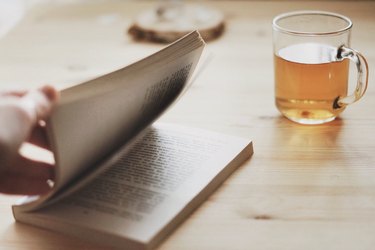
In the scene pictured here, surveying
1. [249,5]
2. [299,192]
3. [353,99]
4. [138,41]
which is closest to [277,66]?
[353,99]

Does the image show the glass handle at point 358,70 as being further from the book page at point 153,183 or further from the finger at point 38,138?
the finger at point 38,138

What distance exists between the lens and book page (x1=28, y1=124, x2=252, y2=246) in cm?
68

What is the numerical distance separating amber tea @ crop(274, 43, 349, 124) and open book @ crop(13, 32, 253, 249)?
0.12 meters

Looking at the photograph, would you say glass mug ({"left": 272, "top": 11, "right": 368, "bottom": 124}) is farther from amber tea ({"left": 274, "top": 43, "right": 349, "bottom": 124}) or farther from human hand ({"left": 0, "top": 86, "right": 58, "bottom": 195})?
human hand ({"left": 0, "top": 86, "right": 58, "bottom": 195})

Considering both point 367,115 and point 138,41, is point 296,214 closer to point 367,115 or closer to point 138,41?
point 367,115

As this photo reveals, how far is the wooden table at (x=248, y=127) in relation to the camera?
683 mm

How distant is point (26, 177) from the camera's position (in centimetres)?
72

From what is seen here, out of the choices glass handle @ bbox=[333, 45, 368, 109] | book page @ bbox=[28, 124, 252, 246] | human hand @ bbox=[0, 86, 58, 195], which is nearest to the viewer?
human hand @ bbox=[0, 86, 58, 195]

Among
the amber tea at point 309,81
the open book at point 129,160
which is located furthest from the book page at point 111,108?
the amber tea at point 309,81

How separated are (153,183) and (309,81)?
11.5 inches

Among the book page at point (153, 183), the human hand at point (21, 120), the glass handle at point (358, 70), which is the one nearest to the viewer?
the human hand at point (21, 120)

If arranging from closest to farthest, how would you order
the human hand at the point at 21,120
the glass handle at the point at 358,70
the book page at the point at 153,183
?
the human hand at the point at 21,120 < the book page at the point at 153,183 < the glass handle at the point at 358,70

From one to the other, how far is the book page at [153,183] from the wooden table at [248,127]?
0.02 metres

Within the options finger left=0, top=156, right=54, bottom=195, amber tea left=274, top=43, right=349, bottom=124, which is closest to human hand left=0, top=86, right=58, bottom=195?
finger left=0, top=156, right=54, bottom=195
